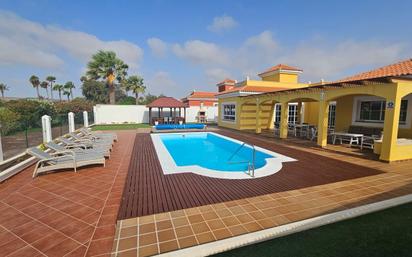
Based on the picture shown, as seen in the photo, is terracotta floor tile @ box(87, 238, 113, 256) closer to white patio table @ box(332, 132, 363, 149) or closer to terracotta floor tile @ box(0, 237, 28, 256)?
terracotta floor tile @ box(0, 237, 28, 256)

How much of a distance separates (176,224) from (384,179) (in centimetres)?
580

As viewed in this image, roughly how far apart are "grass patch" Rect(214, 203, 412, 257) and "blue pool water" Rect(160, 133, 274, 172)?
13.5ft

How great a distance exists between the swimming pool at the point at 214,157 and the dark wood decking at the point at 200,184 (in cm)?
37

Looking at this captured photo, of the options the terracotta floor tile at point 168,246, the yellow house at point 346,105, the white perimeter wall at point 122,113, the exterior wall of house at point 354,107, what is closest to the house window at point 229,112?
the yellow house at point 346,105

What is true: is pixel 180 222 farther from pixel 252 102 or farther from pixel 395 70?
pixel 252 102

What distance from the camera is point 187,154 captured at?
10.0 metres

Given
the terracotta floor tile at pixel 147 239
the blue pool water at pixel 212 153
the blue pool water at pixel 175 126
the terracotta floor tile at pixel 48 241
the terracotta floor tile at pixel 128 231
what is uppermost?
the blue pool water at pixel 175 126

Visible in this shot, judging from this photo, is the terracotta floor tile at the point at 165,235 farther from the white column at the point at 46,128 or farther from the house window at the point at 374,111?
the house window at the point at 374,111

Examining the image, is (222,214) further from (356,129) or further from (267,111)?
(267,111)

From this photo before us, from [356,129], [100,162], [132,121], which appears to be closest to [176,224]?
[100,162]

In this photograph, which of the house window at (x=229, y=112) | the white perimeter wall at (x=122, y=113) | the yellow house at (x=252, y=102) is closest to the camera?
the yellow house at (x=252, y=102)

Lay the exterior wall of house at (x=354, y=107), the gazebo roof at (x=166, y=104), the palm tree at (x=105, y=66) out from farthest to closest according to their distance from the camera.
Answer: the palm tree at (x=105, y=66) < the gazebo roof at (x=166, y=104) < the exterior wall of house at (x=354, y=107)

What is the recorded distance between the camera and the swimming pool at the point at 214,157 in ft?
20.0

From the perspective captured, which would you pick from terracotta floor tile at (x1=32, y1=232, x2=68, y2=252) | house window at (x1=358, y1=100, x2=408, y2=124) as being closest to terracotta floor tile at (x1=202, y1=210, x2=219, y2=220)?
terracotta floor tile at (x1=32, y1=232, x2=68, y2=252)
